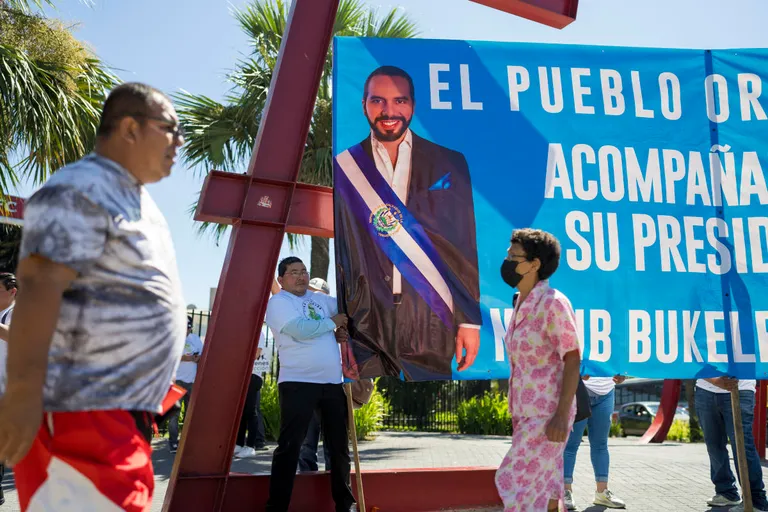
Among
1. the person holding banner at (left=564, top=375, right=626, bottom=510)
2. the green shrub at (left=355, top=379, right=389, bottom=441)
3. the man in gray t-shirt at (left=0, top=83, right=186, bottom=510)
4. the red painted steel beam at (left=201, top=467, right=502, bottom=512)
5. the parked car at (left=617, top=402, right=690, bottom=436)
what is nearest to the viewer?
the man in gray t-shirt at (left=0, top=83, right=186, bottom=510)

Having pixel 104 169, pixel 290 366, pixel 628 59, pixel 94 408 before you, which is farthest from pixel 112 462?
pixel 628 59

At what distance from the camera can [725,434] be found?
676 centimetres

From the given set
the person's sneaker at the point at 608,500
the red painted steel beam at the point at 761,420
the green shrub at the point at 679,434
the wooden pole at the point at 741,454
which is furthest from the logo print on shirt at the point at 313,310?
the green shrub at the point at 679,434

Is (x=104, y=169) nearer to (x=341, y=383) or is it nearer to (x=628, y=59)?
(x=341, y=383)

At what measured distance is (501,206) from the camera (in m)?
5.96

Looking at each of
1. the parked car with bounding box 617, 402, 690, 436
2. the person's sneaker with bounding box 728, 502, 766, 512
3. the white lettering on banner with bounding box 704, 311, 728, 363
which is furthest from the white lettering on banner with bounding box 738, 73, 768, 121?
the parked car with bounding box 617, 402, 690, 436

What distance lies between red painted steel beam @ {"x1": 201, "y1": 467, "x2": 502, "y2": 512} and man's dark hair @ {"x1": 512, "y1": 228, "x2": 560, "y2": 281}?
7.39 feet

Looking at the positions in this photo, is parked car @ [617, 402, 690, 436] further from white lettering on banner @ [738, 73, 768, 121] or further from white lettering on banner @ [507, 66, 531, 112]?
white lettering on banner @ [507, 66, 531, 112]

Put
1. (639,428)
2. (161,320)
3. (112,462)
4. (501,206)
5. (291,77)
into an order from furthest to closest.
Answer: (639,428), (501,206), (291,77), (161,320), (112,462)

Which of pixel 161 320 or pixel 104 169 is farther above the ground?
pixel 104 169

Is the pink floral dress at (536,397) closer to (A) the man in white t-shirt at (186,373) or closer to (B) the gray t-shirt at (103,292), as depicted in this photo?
(B) the gray t-shirt at (103,292)

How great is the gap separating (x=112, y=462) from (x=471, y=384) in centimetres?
1802

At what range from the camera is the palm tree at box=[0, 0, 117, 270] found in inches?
377

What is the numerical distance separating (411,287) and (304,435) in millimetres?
1253
